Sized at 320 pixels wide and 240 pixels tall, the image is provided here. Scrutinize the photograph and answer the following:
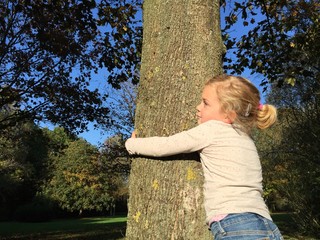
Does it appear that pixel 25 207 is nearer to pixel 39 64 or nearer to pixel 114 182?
pixel 114 182

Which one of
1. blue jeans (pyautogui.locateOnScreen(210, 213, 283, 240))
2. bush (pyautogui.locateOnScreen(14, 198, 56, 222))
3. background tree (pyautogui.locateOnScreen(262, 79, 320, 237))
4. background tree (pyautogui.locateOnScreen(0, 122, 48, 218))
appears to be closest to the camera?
blue jeans (pyautogui.locateOnScreen(210, 213, 283, 240))

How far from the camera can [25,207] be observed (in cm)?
4056

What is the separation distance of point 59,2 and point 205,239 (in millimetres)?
7315

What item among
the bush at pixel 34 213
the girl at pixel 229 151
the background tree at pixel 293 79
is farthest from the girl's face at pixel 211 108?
the bush at pixel 34 213

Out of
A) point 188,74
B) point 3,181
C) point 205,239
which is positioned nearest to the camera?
point 205,239

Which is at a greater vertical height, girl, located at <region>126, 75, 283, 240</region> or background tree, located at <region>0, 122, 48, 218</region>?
background tree, located at <region>0, 122, 48, 218</region>

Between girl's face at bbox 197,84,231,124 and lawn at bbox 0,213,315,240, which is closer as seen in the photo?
girl's face at bbox 197,84,231,124

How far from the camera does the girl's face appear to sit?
107 inches

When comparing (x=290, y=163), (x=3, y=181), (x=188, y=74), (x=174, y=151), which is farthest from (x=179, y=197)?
(x=3, y=181)

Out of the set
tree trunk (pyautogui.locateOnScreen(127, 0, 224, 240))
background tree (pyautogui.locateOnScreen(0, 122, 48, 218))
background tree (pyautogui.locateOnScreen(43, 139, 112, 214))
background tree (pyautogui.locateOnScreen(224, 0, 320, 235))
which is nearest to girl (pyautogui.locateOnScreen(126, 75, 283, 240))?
tree trunk (pyautogui.locateOnScreen(127, 0, 224, 240))

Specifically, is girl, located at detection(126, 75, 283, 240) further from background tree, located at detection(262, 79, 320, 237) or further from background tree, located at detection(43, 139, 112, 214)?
background tree, located at detection(43, 139, 112, 214)

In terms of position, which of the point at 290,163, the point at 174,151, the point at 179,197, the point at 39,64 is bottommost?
the point at 179,197

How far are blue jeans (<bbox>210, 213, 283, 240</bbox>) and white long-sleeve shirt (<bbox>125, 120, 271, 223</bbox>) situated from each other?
4cm

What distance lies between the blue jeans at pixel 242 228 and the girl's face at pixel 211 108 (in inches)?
28.0
